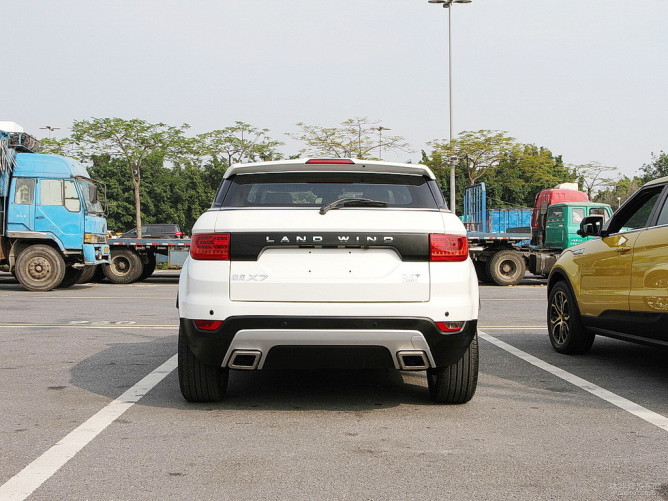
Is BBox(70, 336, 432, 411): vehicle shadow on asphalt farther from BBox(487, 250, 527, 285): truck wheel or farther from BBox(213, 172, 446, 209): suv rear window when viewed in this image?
BBox(487, 250, 527, 285): truck wheel

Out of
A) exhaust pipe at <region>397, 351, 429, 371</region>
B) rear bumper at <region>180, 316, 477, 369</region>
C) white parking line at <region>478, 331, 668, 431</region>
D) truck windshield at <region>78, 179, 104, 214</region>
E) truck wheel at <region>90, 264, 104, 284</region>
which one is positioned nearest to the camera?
rear bumper at <region>180, 316, 477, 369</region>

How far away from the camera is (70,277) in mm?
18688

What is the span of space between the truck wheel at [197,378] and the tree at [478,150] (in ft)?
102

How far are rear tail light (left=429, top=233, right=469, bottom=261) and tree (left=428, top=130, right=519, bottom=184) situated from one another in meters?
31.2

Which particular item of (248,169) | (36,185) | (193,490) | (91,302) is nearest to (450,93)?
(36,185)

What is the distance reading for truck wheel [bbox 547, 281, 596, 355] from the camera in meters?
7.59

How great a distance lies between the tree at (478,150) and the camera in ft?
119

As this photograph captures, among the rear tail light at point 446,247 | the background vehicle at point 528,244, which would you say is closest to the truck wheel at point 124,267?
the background vehicle at point 528,244

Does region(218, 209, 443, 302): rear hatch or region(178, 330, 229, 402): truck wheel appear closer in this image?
region(218, 209, 443, 302): rear hatch

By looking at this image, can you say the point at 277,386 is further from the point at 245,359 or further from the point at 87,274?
the point at 87,274

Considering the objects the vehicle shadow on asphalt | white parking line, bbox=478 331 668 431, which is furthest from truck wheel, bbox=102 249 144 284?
white parking line, bbox=478 331 668 431

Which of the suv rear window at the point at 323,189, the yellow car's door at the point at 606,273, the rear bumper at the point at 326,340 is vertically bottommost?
the rear bumper at the point at 326,340

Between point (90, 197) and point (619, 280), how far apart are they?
14.4 metres

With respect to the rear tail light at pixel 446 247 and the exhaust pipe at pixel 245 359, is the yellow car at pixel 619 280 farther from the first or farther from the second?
the exhaust pipe at pixel 245 359
